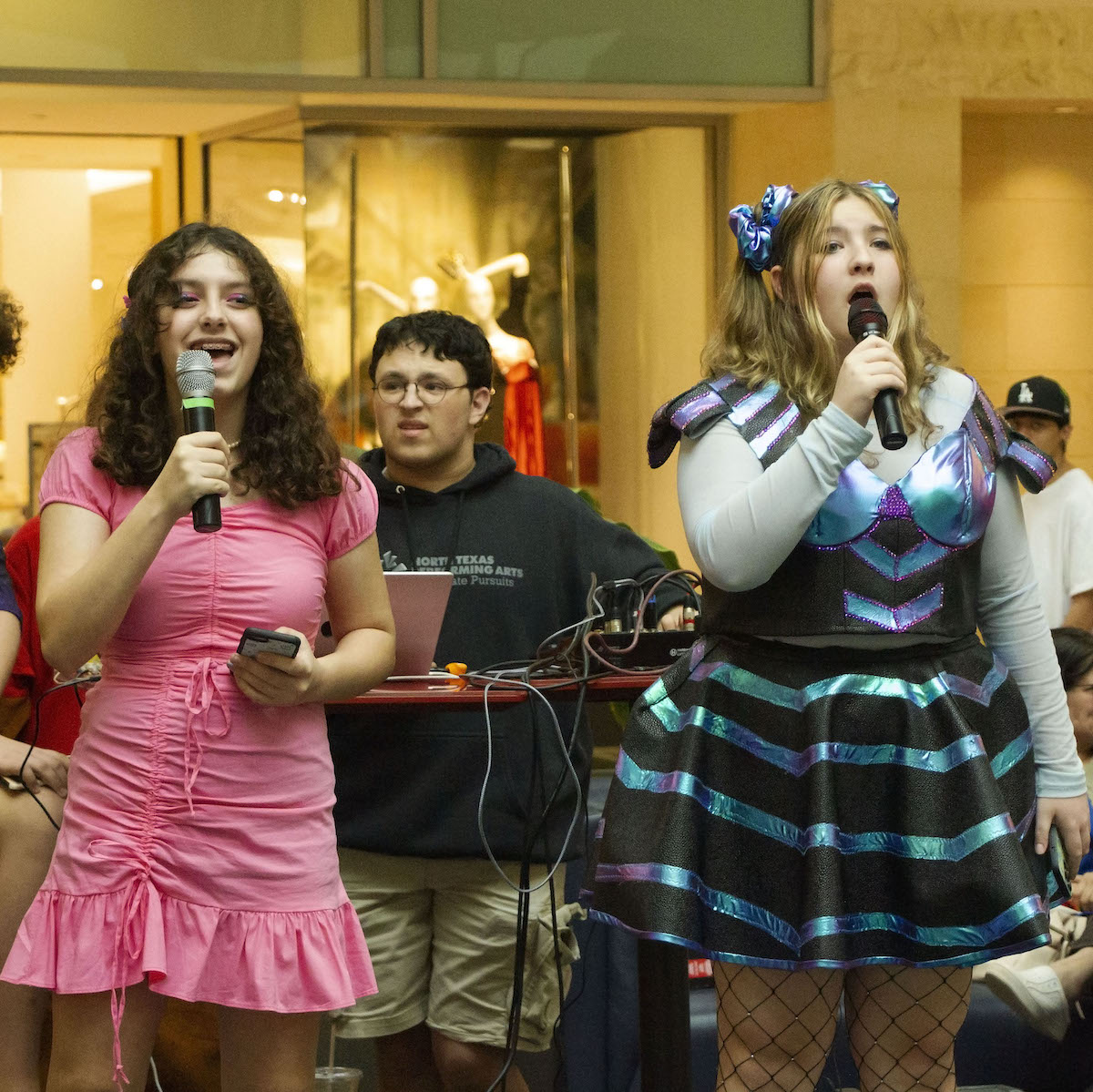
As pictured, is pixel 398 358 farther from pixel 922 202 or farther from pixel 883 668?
pixel 922 202

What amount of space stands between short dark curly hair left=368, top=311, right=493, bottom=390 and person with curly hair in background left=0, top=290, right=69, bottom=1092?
3.56 feet

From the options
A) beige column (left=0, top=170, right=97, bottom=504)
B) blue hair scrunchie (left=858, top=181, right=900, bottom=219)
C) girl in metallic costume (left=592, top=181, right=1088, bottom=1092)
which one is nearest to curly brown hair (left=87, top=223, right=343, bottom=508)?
girl in metallic costume (left=592, top=181, right=1088, bottom=1092)

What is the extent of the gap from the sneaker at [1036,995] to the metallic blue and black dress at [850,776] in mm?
1438

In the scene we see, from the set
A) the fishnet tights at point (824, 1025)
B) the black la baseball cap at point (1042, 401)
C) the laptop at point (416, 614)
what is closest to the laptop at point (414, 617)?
the laptop at point (416, 614)

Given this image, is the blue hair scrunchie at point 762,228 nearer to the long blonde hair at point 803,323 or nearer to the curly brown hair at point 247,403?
the long blonde hair at point 803,323

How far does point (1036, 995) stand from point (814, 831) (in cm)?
169

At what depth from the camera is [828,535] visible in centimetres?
201

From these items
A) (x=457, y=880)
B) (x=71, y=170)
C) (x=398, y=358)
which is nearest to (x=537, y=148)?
(x=71, y=170)

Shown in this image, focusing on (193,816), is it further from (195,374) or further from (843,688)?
(843,688)

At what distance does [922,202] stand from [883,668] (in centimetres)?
506

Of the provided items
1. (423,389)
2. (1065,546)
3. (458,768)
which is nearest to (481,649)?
(458,768)

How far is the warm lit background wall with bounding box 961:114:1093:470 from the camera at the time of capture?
7.54 meters

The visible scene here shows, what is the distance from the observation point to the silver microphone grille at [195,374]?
6.72 feet

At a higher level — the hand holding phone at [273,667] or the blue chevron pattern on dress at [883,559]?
the blue chevron pattern on dress at [883,559]
